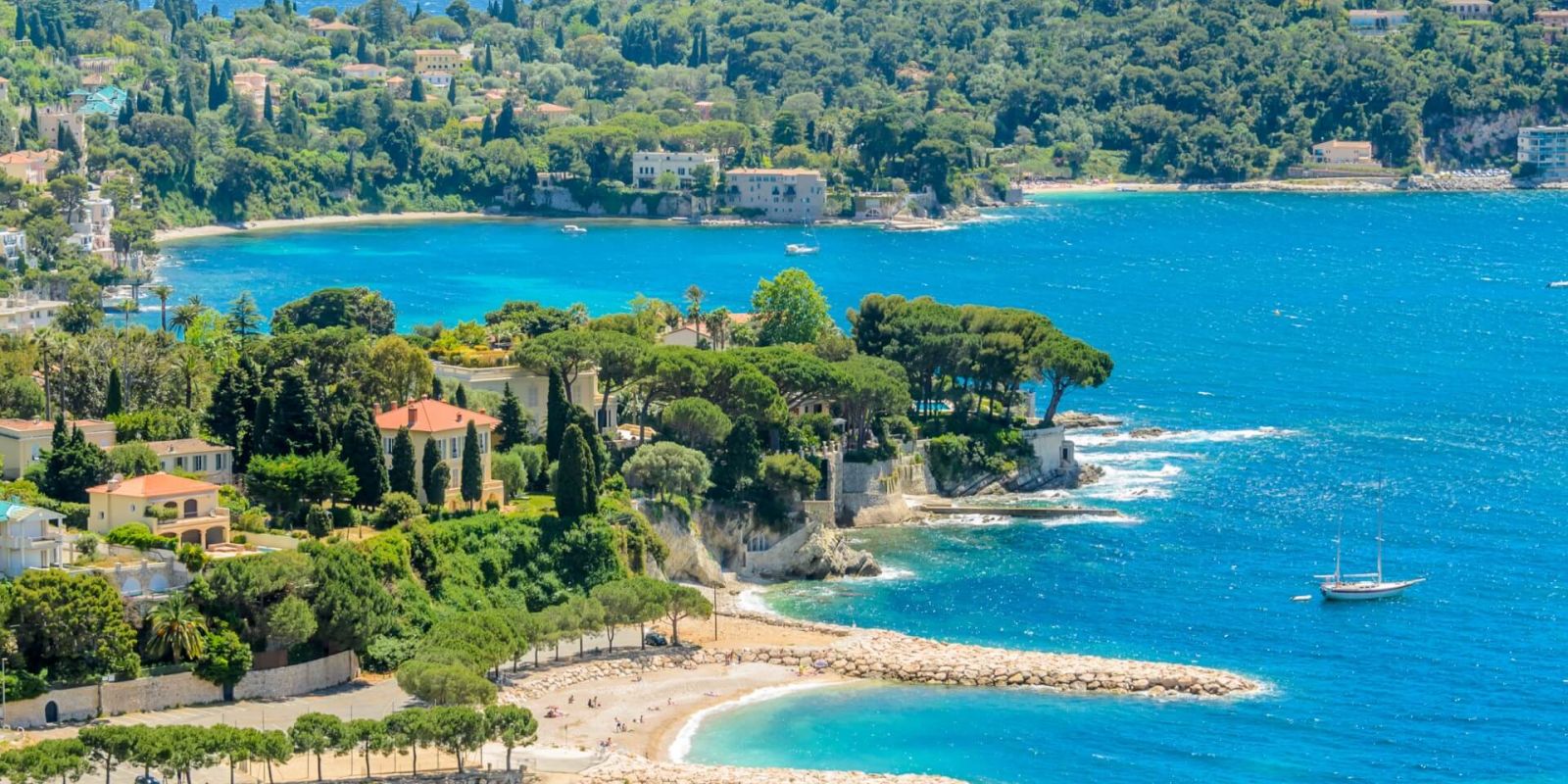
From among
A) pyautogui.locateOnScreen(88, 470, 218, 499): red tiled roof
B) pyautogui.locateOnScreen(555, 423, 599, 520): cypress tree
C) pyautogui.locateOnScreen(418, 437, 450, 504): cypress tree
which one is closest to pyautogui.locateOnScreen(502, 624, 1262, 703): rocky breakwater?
pyautogui.locateOnScreen(555, 423, 599, 520): cypress tree

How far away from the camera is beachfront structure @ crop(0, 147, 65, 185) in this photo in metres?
186

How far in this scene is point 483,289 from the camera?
172m

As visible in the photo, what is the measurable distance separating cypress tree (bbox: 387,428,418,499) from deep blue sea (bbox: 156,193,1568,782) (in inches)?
502

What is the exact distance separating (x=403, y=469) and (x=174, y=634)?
15.5 m

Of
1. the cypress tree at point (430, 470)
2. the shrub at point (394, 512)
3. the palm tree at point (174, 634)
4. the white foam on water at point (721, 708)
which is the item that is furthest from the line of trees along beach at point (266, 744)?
the cypress tree at point (430, 470)

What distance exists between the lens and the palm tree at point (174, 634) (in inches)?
2918

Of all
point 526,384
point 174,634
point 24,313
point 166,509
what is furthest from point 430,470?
point 24,313

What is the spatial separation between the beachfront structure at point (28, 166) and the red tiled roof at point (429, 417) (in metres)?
99.0

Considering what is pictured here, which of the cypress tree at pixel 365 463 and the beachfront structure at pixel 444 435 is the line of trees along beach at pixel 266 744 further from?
the beachfront structure at pixel 444 435

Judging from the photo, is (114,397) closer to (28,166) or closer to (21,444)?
(21,444)

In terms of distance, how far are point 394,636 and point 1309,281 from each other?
362ft

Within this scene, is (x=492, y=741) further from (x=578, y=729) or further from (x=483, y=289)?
(x=483, y=289)

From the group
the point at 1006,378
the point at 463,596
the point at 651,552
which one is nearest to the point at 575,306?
the point at 1006,378

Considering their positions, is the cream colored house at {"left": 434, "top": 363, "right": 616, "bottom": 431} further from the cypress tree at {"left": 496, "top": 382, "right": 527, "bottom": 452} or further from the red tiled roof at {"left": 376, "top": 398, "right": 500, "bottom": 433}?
the red tiled roof at {"left": 376, "top": 398, "right": 500, "bottom": 433}
